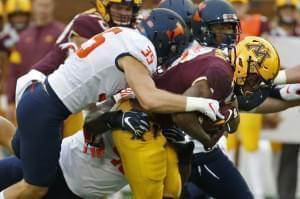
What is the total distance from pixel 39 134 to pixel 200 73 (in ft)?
2.84

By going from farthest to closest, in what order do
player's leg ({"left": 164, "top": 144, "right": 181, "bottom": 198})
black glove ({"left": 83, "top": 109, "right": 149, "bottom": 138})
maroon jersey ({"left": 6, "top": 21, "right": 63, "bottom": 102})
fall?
maroon jersey ({"left": 6, "top": 21, "right": 63, "bottom": 102}) < player's leg ({"left": 164, "top": 144, "right": 181, "bottom": 198}) < black glove ({"left": 83, "top": 109, "right": 149, "bottom": 138})

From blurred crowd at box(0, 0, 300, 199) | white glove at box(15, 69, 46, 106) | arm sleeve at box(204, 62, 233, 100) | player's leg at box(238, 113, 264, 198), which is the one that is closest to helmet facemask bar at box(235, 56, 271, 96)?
arm sleeve at box(204, 62, 233, 100)

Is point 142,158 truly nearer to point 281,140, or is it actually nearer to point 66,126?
point 66,126

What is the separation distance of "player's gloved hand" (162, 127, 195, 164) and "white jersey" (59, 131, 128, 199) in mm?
295

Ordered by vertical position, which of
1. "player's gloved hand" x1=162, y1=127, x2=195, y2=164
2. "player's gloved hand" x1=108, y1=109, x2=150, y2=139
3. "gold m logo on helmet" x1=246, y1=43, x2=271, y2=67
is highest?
→ "gold m logo on helmet" x1=246, y1=43, x2=271, y2=67

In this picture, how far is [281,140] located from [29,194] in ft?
12.8

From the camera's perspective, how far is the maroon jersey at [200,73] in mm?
5664

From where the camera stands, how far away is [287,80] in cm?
647

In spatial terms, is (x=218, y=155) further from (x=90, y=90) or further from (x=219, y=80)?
(x=90, y=90)

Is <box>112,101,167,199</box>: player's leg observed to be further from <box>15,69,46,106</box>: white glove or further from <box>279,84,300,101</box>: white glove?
<box>279,84,300,101</box>: white glove

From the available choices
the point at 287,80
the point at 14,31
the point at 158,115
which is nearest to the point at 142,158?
the point at 158,115

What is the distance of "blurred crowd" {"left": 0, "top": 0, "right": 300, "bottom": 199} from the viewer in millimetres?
9289

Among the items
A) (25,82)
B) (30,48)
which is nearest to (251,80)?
(25,82)

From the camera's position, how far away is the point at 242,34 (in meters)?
8.52
